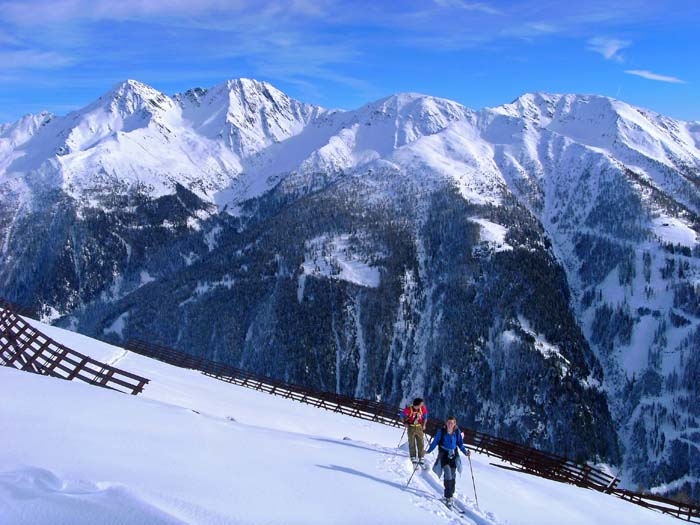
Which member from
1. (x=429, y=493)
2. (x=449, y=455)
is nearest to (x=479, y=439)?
(x=429, y=493)

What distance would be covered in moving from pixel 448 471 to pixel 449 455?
0.43 meters

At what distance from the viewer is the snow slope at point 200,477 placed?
9891 mm

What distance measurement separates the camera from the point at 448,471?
1587cm

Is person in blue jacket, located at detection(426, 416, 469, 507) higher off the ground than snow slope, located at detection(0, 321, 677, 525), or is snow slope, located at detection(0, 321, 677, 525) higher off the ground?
person in blue jacket, located at detection(426, 416, 469, 507)

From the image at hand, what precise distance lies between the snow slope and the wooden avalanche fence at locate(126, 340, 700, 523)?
6.59 metres

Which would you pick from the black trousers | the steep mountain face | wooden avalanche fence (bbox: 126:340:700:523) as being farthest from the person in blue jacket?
the steep mountain face

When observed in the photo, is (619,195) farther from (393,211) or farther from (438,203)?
(393,211)

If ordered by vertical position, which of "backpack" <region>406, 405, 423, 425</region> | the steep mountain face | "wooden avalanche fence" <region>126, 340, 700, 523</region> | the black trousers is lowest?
"wooden avalanche fence" <region>126, 340, 700, 523</region>

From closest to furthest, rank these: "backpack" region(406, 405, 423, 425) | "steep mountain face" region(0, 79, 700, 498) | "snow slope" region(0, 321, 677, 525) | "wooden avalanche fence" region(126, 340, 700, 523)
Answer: "snow slope" region(0, 321, 677, 525), "backpack" region(406, 405, 423, 425), "wooden avalanche fence" region(126, 340, 700, 523), "steep mountain face" region(0, 79, 700, 498)

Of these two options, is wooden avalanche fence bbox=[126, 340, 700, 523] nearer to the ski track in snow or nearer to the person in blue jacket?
the ski track in snow

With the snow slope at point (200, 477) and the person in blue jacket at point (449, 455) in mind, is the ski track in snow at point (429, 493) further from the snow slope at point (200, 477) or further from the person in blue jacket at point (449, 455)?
the person in blue jacket at point (449, 455)

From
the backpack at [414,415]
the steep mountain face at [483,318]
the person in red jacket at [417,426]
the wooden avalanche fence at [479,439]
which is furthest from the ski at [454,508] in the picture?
the steep mountain face at [483,318]

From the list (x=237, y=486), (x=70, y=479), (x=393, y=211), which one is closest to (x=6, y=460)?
(x=70, y=479)

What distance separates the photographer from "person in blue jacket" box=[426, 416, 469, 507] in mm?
15703
